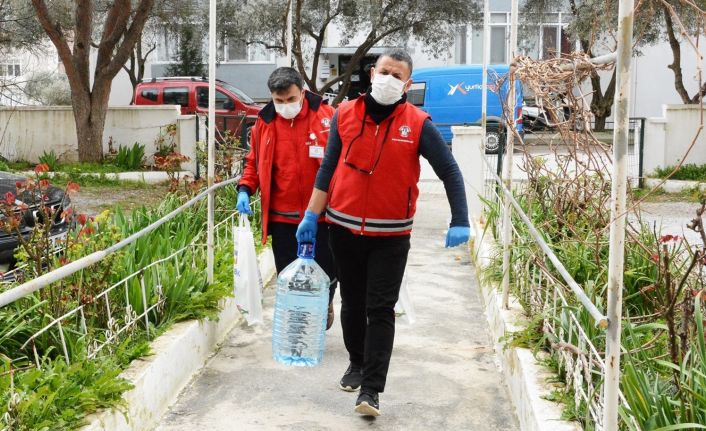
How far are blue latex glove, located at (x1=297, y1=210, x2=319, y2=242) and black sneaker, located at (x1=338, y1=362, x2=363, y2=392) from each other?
0.75 metres

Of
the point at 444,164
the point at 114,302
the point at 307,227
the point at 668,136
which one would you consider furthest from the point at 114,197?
the point at 444,164

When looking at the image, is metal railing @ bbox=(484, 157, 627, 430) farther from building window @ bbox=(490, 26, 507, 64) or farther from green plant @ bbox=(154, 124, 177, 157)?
building window @ bbox=(490, 26, 507, 64)

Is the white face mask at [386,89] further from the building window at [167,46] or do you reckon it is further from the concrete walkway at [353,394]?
the building window at [167,46]

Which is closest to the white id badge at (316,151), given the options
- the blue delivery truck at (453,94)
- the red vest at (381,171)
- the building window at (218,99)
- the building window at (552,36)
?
the red vest at (381,171)

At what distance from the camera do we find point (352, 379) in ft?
17.9

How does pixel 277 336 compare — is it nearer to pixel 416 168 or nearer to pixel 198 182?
pixel 416 168

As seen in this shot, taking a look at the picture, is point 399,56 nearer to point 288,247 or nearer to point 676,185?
point 288,247

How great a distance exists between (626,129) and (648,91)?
33.0 meters

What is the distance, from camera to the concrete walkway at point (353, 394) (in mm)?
5016

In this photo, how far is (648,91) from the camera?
34.5m

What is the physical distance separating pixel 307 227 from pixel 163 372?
1.01 meters

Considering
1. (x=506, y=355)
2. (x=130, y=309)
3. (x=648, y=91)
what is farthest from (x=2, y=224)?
(x=648, y=91)

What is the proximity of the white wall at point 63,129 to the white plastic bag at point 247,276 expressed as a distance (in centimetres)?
1229

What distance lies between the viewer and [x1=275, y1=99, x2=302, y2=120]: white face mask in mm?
5992
